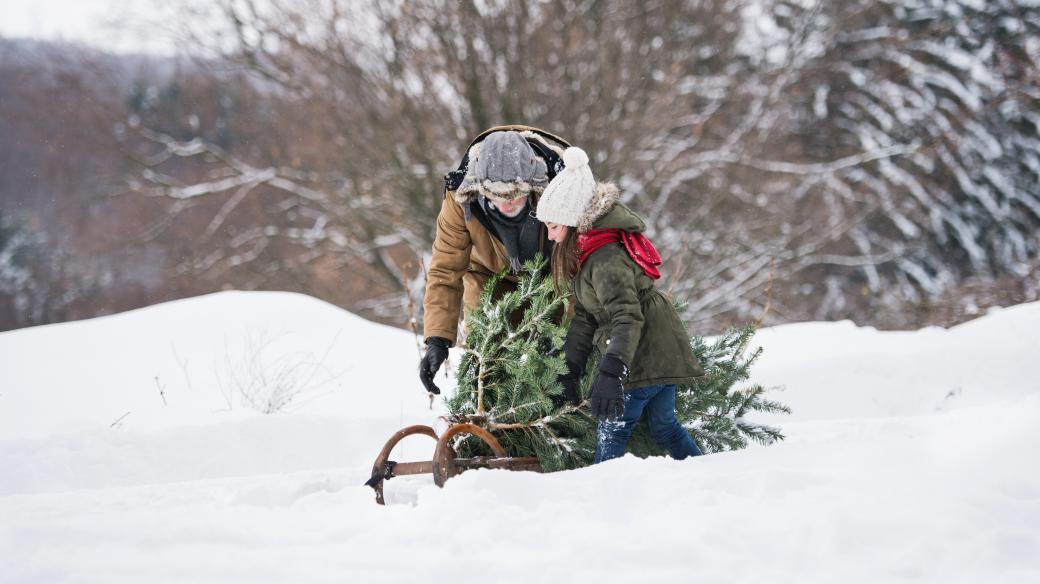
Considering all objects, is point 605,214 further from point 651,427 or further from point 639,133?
point 639,133

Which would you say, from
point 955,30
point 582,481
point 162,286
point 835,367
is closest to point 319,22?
point 835,367

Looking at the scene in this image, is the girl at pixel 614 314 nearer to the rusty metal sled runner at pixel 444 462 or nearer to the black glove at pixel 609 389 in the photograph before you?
the black glove at pixel 609 389

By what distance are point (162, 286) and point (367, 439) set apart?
18.5 meters

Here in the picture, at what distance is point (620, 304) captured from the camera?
3076mm

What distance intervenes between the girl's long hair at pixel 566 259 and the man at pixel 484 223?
235 millimetres

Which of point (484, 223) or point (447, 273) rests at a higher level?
point (484, 223)

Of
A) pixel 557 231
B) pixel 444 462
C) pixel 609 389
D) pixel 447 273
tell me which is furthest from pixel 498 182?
pixel 444 462

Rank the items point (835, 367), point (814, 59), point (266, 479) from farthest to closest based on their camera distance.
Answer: point (814, 59)
point (835, 367)
point (266, 479)

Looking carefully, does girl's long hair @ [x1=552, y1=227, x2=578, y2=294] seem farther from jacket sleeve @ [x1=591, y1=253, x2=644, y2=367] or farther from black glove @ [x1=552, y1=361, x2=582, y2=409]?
black glove @ [x1=552, y1=361, x2=582, y2=409]

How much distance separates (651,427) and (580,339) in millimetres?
475

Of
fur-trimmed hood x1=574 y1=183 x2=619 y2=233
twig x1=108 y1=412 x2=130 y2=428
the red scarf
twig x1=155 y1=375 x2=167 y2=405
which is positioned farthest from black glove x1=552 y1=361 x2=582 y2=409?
twig x1=155 y1=375 x2=167 y2=405

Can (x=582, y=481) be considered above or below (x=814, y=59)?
below

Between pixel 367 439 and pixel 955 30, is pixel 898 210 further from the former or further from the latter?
pixel 367 439

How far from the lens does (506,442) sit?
11.6ft
